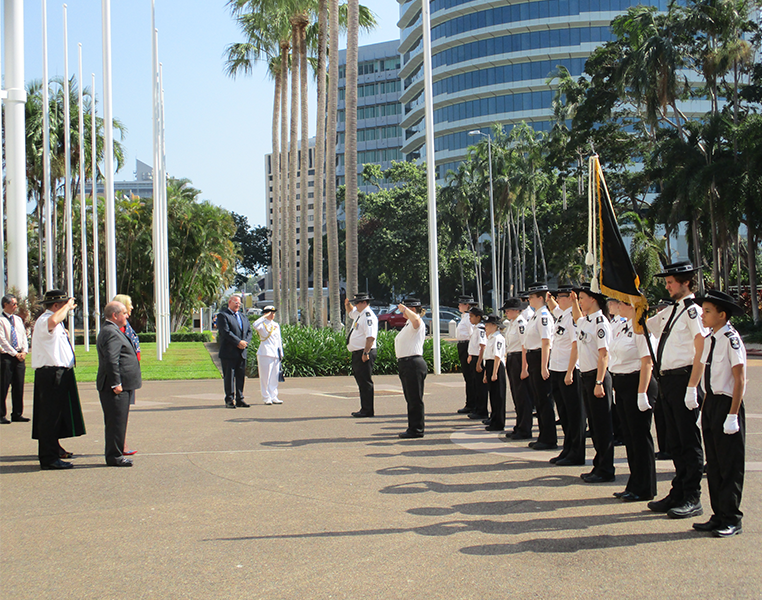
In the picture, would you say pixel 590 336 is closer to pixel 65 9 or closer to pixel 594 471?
pixel 594 471

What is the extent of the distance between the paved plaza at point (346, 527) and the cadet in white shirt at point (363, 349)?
206 centimetres

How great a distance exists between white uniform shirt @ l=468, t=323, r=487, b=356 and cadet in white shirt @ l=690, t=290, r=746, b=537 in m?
6.11

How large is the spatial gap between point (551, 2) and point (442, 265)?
30489mm

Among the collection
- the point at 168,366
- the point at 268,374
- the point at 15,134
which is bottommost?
the point at 168,366

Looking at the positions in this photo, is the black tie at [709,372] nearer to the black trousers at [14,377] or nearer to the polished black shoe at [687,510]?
the polished black shoe at [687,510]

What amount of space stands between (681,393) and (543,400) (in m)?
3.03

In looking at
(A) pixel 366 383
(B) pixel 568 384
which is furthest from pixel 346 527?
(A) pixel 366 383

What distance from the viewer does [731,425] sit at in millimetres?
5414

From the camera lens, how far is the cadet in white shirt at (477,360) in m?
11.8

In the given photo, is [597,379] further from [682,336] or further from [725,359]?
[725,359]

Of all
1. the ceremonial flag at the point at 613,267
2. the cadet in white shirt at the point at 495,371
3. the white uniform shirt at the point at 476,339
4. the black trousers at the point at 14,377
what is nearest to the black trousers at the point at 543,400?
the cadet in white shirt at the point at 495,371

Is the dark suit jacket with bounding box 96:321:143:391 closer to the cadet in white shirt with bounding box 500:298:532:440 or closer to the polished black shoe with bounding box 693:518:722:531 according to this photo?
the cadet in white shirt with bounding box 500:298:532:440

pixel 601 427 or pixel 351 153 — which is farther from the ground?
pixel 351 153

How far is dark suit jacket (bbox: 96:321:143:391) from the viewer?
8.29 meters
